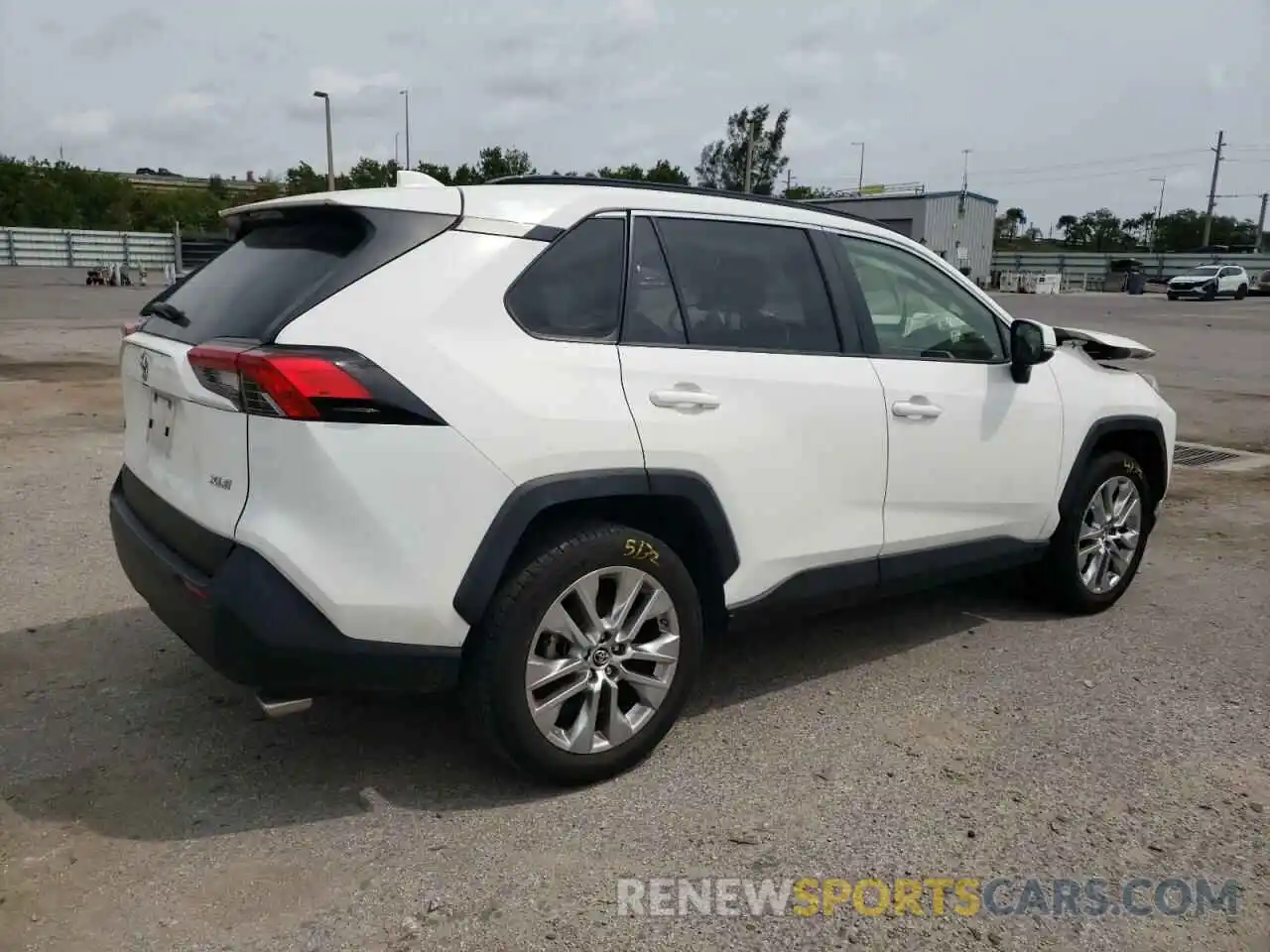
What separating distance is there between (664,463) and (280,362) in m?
1.12

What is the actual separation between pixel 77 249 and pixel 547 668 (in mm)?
52095

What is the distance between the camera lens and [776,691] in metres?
3.86

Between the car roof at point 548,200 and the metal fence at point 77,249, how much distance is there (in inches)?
1854

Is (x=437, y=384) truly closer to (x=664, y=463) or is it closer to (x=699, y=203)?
(x=664, y=463)

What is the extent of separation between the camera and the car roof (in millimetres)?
2930

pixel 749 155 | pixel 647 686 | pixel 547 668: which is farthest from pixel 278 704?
pixel 749 155

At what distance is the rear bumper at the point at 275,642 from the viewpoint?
8.52 ft

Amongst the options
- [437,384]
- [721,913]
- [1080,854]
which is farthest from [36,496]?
[1080,854]

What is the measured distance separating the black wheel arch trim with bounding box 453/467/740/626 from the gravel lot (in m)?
0.71

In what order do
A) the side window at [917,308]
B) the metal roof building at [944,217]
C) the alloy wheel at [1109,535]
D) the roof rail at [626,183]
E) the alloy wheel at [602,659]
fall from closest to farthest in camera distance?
the alloy wheel at [602,659] → the roof rail at [626,183] → the side window at [917,308] → the alloy wheel at [1109,535] → the metal roof building at [944,217]

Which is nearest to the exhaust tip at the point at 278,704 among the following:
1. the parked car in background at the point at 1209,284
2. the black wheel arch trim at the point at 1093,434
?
the black wheel arch trim at the point at 1093,434

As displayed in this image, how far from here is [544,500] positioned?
283 cm

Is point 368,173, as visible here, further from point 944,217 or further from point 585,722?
point 585,722

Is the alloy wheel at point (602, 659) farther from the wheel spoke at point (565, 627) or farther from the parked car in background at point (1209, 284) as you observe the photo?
the parked car in background at point (1209, 284)
